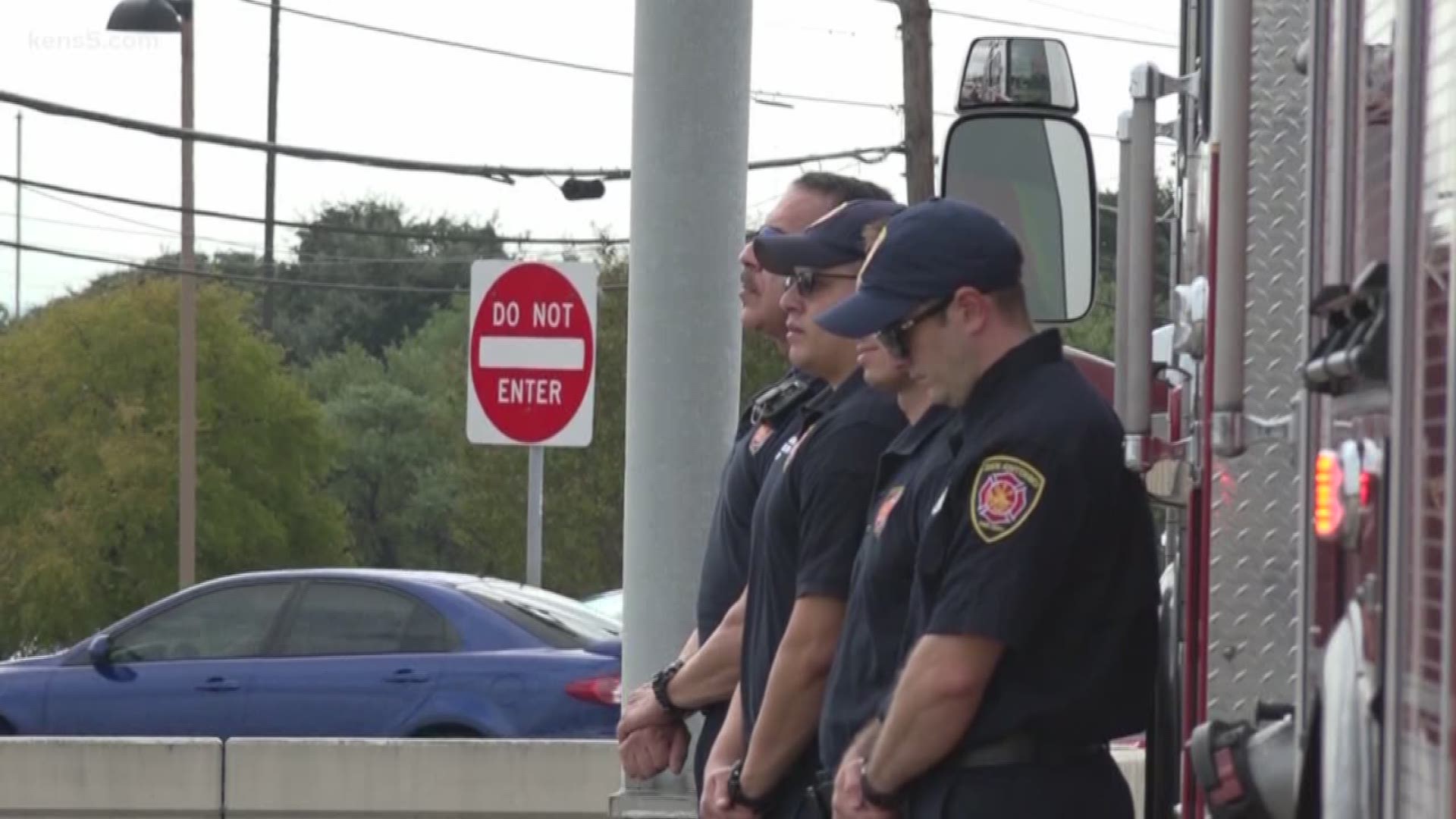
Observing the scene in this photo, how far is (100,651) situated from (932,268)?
9.90 metres

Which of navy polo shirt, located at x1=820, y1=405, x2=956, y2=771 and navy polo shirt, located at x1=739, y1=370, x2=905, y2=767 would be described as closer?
navy polo shirt, located at x1=820, y1=405, x2=956, y2=771

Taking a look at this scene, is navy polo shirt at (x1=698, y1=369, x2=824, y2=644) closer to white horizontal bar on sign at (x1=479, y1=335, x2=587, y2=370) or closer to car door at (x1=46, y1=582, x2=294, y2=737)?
white horizontal bar on sign at (x1=479, y1=335, x2=587, y2=370)

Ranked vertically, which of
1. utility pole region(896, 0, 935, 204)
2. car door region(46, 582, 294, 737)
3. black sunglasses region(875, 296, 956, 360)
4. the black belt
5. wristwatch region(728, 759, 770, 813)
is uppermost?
utility pole region(896, 0, 935, 204)

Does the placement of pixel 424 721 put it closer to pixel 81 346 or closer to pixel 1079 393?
pixel 1079 393

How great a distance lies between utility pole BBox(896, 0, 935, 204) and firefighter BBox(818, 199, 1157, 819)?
56.7ft

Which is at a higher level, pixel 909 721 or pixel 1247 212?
pixel 1247 212

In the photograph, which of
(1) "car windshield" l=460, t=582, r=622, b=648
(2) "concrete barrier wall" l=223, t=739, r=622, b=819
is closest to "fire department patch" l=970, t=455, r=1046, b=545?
(2) "concrete barrier wall" l=223, t=739, r=622, b=819

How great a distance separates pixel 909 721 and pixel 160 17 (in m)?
19.3

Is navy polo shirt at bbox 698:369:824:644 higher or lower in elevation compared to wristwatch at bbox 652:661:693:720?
higher

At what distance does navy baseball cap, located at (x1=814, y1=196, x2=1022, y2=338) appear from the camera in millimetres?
3975

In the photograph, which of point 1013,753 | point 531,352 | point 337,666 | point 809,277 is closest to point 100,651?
point 337,666

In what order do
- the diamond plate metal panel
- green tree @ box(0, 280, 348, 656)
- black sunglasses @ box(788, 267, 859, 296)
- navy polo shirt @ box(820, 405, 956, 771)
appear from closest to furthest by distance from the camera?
the diamond plate metal panel → navy polo shirt @ box(820, 405, 956, 771) → black sunglasses @ box(788, 267, 859, 296) → green tree @ box(0, 280, 348, 656)

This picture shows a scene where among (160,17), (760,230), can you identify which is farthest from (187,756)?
(160,17)

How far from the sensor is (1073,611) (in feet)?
12.6
